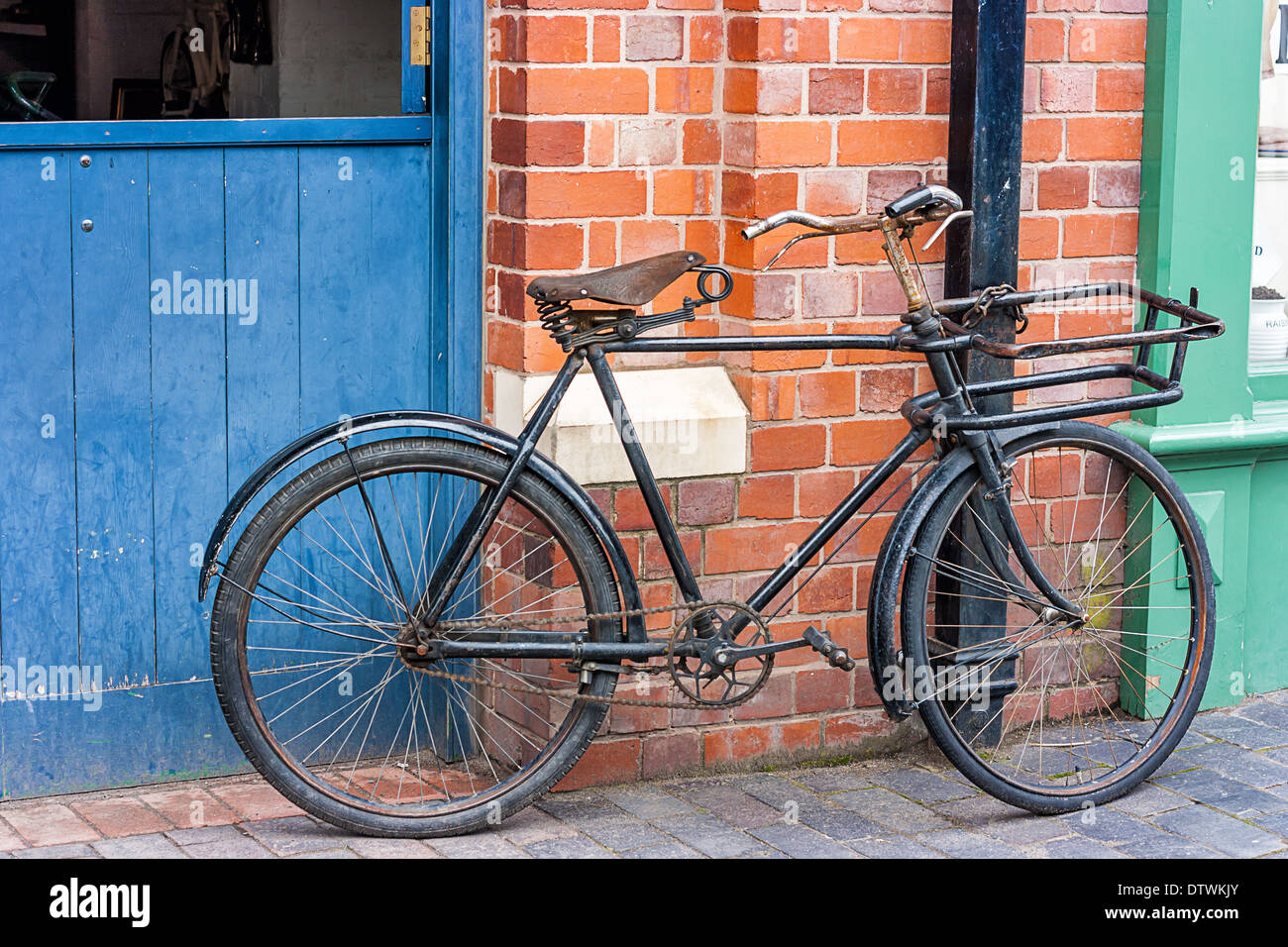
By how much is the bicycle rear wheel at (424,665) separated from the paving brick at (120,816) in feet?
1.12

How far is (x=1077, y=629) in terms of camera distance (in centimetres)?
412

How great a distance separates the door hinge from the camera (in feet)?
13.8

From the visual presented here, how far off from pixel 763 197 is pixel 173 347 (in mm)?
1459

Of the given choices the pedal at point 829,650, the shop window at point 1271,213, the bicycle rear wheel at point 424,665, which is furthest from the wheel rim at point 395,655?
the shop window at point 1271,213

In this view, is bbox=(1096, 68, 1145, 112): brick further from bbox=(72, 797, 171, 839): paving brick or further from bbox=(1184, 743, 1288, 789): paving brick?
bbox=(72, 797, 171, 839): paving brick

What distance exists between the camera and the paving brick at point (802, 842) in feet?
12.5

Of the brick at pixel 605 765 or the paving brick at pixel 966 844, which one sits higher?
the brick at pixel 605 765

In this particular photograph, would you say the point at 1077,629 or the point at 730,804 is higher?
the point at 1077,629

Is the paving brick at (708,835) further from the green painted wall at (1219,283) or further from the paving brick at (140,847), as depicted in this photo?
the green painted wall at (1219,283)

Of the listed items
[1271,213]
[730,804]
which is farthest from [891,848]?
[1271,213]

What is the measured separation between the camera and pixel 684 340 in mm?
3811

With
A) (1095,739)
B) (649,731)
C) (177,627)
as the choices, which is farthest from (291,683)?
Result: (1095,739)

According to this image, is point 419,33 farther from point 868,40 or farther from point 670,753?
point 670,753

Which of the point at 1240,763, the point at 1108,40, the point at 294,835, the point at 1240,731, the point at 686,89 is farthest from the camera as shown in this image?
the point at 1240,731
